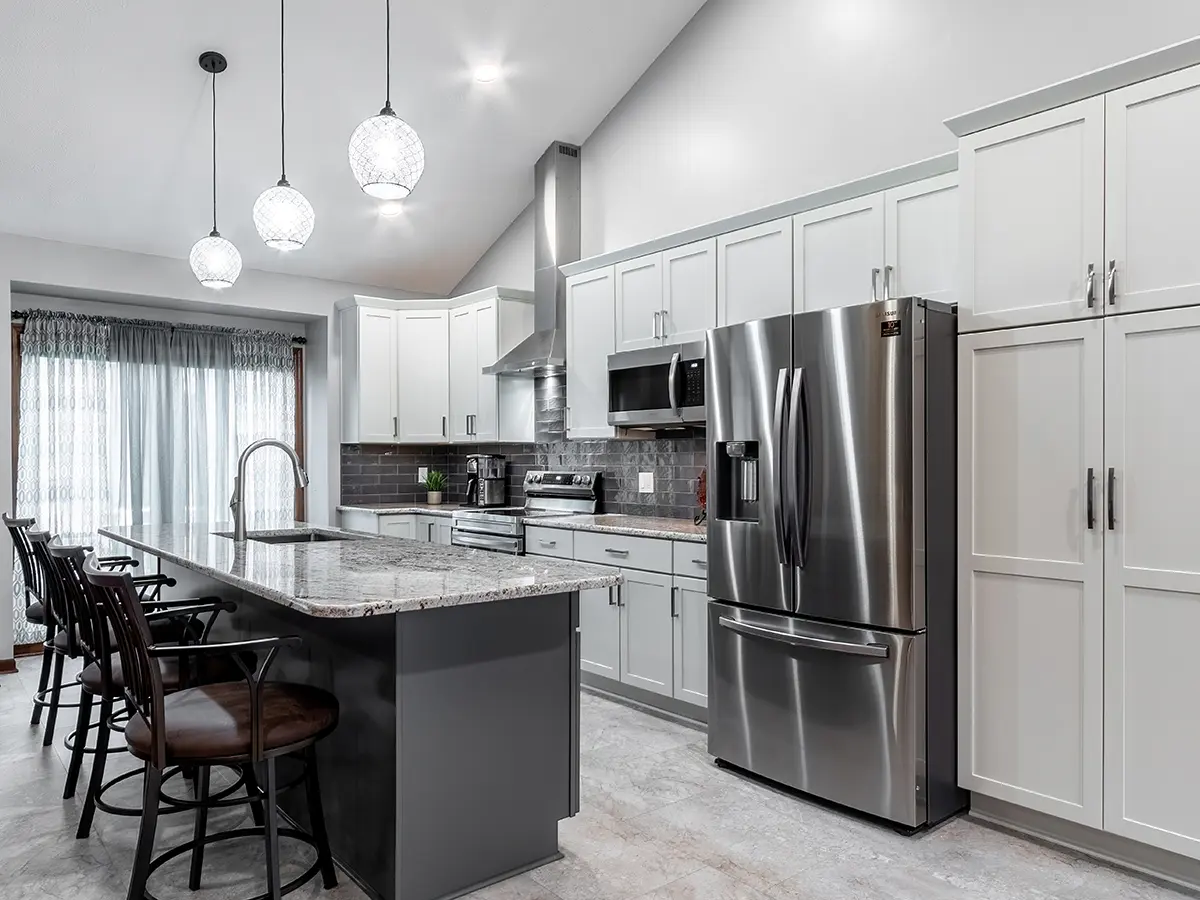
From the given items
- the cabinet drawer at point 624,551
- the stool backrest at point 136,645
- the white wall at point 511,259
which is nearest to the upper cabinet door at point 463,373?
the white wall at point 511,259

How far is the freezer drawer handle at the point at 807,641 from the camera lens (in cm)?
276

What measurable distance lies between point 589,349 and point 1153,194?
291cm

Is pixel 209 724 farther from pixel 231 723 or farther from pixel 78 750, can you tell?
pixel 78 750

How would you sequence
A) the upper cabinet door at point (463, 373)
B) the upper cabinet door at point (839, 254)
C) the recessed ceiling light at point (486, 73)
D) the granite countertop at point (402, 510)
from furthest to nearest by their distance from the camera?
the upper cabinet door at point (463, 373) → the granite countertop at point (402, 510) → the recessed ceiling light at point (486, 73) → the upper cabinet door at point (839, 254)

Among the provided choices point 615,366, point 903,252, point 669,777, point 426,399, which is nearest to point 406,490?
point 426,399

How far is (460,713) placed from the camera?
226cm

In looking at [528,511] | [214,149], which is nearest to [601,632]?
[528,511]

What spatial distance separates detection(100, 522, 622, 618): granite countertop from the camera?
1.97 m

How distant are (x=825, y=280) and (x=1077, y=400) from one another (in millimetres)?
1269

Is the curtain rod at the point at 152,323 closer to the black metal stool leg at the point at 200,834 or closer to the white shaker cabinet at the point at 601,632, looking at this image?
the white shaker cabinet at the point at 601,632

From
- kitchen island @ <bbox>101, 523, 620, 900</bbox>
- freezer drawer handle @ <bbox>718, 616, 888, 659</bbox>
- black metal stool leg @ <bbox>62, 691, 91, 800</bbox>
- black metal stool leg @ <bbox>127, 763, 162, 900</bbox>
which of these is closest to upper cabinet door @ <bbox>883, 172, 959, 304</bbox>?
freezer drawer handle @ <bbox>718, 616, 888, 659</bbox>

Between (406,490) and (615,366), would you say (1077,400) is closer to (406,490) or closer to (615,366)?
(615,366)

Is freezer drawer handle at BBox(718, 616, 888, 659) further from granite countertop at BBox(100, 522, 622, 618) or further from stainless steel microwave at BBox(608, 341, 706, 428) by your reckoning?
stainless steel microwave at BBox(608, 341, 706, 428)

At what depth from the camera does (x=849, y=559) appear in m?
2.84
